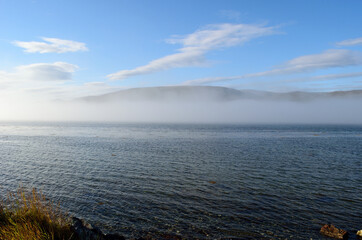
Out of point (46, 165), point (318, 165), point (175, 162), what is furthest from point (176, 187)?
point (318, 165)

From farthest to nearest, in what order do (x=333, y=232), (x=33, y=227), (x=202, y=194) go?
(x=202, y=194)
(x=333, y=232)
(x=33, y=227)

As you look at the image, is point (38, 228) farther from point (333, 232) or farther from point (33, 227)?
point (333, 232)

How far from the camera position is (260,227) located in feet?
47.4

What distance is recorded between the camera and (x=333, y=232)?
13289 millimetres

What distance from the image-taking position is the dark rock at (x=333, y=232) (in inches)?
514

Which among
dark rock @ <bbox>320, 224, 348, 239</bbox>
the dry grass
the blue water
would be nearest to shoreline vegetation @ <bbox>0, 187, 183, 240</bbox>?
the dry grass

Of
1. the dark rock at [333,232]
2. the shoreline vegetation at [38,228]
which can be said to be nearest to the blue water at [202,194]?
the dark rock at [333,232]

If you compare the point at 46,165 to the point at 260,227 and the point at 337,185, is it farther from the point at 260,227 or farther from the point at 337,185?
the point at 337,185

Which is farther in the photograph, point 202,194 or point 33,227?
point 202,194

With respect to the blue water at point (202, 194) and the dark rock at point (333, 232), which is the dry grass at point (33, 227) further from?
the dark rock at point (333, 232)

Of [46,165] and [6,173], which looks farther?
[46,165]

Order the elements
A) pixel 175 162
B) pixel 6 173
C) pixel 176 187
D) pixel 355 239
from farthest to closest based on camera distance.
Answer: pixel 175 162 → pixel 6 173 → pixel 176 187 → pixel 355 239

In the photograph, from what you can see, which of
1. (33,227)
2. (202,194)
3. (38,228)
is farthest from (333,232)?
(33,227)

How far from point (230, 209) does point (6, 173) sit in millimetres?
26090
